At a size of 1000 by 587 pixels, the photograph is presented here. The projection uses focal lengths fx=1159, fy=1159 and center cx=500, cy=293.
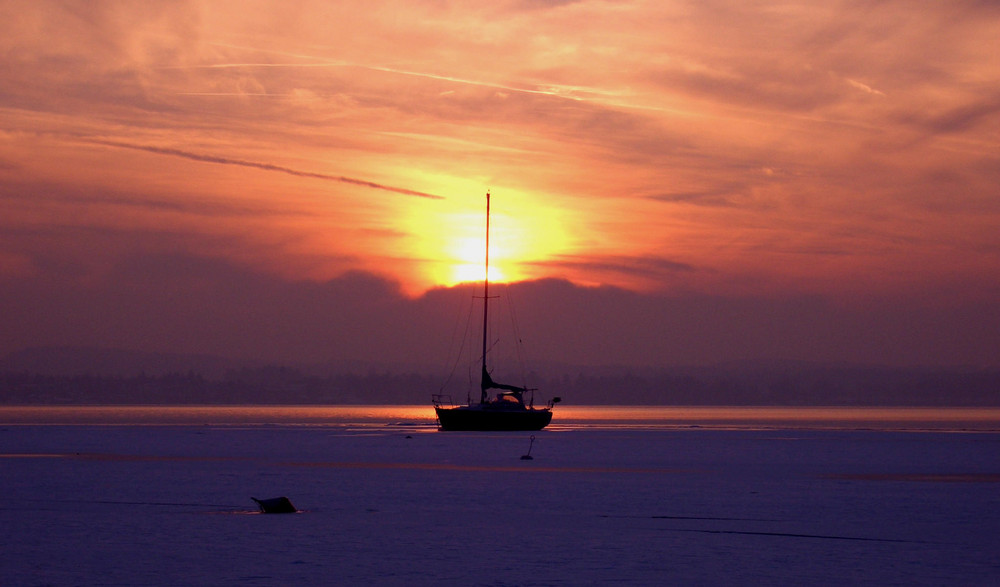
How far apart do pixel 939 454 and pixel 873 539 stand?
1588 inches

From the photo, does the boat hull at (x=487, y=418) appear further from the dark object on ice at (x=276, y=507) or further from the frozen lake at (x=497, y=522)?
the dark object on ice at (x=276, y=507)

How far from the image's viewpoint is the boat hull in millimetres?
89750

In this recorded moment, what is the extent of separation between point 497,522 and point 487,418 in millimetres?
62811

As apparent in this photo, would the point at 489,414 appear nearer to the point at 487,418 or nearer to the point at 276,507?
the point at 487,418

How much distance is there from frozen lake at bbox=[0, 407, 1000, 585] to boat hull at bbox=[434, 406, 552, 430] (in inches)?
1439

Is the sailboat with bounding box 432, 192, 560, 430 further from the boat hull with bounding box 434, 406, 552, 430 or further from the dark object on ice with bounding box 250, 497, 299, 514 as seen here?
the dark object on ice with bounding box 250, 497, 299, 514

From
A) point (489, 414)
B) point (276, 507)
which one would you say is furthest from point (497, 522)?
point (489, 414)

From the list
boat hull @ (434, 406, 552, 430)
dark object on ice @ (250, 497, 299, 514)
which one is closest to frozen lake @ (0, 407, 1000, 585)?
dark object on ice @ (250, 497, 299, 514)

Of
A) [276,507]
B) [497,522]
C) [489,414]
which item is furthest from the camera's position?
[489,414]

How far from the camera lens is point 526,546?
75.4 ft

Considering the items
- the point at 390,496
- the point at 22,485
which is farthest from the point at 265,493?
Answer: the point at 22,485

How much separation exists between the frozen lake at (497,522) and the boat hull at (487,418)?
1439 inches

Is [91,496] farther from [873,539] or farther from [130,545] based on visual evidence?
[873,539]

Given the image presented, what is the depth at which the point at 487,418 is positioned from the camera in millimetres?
89875
